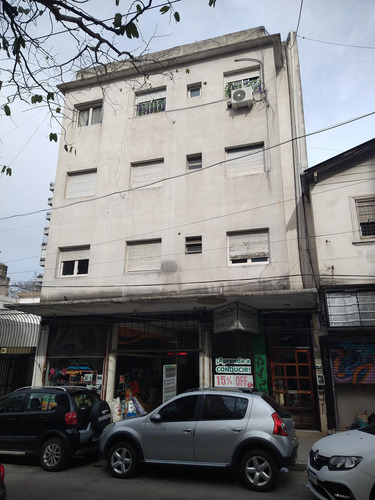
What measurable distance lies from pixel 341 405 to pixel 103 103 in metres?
15.5

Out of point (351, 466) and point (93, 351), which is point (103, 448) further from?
point (93, 351)

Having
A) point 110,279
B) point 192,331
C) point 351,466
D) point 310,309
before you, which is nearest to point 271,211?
point 310,309

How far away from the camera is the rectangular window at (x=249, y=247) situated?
12789 mm

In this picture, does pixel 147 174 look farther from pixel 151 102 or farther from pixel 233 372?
pixel 233 372

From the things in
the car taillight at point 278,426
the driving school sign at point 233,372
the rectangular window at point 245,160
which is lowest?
the car taillight at point 278,426

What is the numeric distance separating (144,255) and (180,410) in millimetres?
7999

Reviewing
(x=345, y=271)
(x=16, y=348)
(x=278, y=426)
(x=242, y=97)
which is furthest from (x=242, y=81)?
(x=16, y=348)

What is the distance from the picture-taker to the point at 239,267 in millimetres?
12734

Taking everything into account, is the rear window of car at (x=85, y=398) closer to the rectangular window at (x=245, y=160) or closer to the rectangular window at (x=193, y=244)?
the rectangular window at (x=193, y=244)

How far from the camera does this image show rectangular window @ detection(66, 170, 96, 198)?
52.5 ft

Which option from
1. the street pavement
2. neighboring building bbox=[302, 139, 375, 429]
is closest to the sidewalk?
the street pavement

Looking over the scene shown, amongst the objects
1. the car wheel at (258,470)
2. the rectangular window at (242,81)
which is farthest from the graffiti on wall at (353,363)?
the rectangular window at (242,81)

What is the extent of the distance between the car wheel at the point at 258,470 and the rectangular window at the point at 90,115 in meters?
15.2

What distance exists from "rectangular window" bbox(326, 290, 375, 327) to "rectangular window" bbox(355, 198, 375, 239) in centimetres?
195
